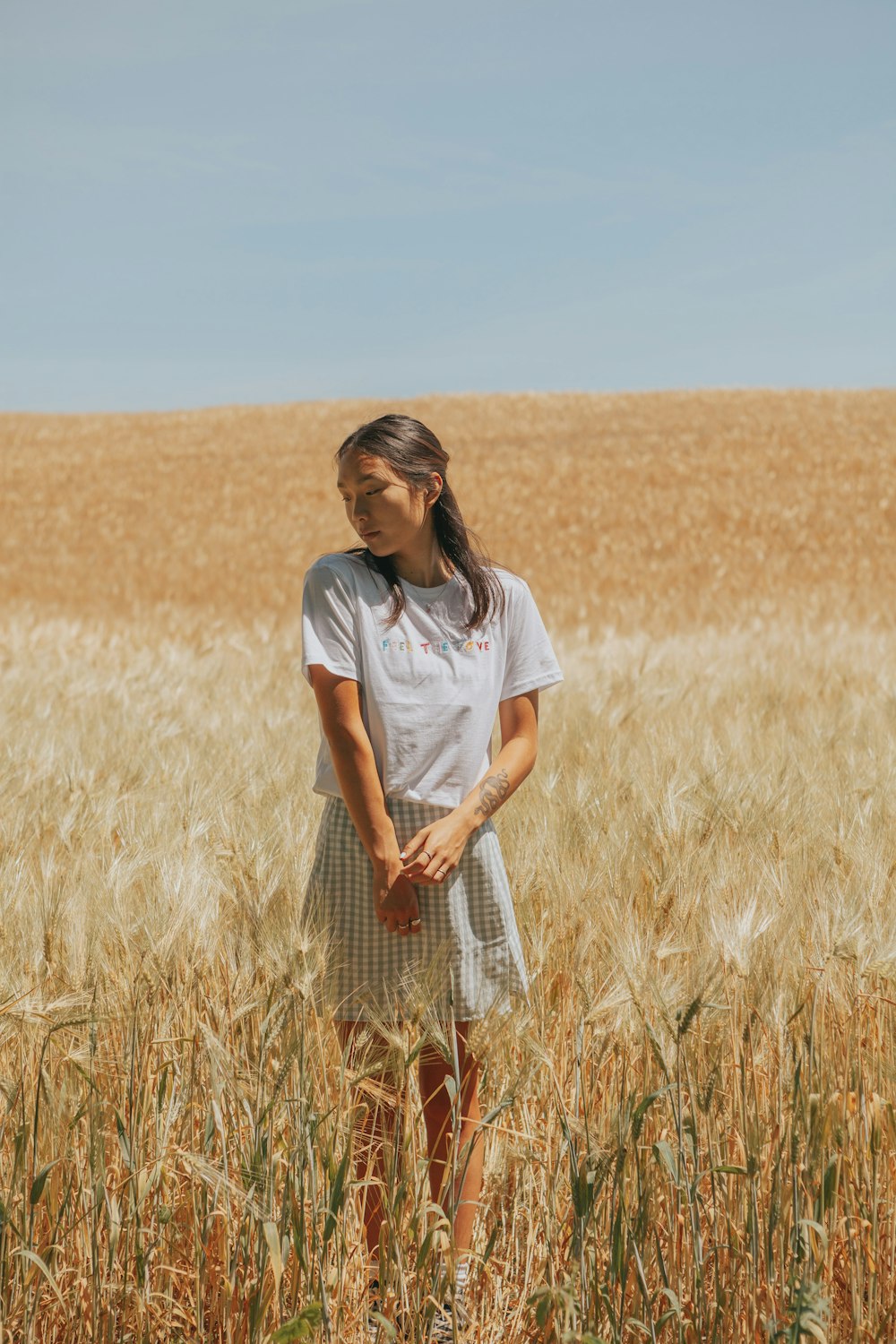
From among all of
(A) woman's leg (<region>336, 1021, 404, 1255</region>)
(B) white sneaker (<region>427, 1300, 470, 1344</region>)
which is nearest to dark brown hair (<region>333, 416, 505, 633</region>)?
(A) woman's leg (<region>336, 1021, 404, 1255</region>)

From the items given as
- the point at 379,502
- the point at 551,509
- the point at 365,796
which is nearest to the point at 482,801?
the point at 365,796

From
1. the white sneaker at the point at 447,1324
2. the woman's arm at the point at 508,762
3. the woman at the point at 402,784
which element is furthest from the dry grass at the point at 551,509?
the white sneaker at the point at 447,1324

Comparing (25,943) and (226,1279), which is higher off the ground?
(25,943)

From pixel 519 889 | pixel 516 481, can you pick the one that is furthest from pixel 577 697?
pixel 516 481

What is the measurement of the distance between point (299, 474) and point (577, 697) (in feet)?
55.5

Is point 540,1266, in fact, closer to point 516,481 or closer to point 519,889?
point 519,889

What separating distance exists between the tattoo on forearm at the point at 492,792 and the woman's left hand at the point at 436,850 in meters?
0.04

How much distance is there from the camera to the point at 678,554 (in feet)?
48.9

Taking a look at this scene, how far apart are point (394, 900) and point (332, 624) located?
1.30 feet

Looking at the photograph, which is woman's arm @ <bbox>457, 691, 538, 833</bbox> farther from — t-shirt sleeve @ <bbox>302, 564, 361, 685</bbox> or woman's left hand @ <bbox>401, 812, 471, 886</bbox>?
t-shirt sleeve @ <bbox>302, 564, 361, 685</bbox>

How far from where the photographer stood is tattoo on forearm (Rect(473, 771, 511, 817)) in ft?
4.90

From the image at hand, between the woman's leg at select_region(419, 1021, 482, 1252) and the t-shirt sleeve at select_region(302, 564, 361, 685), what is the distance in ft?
1.80

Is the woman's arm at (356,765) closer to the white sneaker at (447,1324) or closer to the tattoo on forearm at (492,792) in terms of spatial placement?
the tattoo on forearm at (492,792)

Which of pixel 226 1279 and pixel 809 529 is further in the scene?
Answer: pixel 809 529
